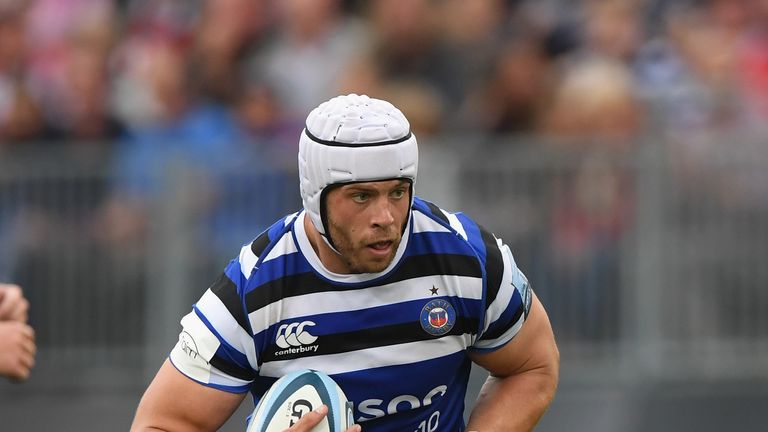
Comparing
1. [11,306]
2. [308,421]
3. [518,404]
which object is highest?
[11,306]

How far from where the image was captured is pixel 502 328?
5.50 m

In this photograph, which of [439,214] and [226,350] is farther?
[439,214]

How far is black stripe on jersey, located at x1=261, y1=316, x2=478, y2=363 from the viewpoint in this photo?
5309 millimetres

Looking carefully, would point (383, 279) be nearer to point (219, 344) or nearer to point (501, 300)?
point (501, 300)

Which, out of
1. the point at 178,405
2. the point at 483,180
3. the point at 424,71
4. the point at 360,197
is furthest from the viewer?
the point at 424,71

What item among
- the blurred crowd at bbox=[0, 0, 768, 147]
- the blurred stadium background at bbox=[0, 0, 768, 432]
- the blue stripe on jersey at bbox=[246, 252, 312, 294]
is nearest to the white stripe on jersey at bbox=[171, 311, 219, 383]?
the blue stripe on jersey at bbox=[246, 252, 312, 294]

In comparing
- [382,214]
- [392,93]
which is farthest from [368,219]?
[392,93]

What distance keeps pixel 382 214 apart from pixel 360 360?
1.89ft

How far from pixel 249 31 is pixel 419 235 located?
570 centimetres

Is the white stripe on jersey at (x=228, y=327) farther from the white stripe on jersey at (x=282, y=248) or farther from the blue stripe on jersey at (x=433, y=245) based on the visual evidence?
the blue stripe on jersey at (x=433, y=245)

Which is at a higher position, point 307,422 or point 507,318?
point 507,318

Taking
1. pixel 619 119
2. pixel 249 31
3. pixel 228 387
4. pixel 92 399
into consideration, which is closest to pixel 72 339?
pixel 92 399

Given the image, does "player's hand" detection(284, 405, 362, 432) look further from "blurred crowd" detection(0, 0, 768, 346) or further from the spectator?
"blurred crowd" detection(0, 0, 768, 346)

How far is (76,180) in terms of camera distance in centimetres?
1012
